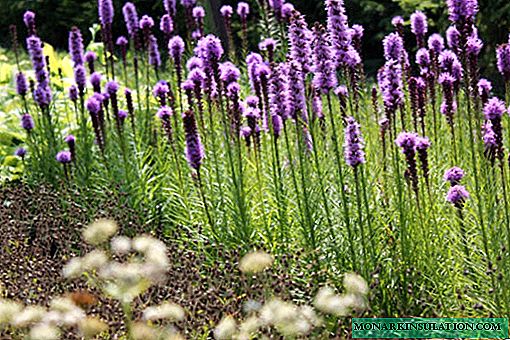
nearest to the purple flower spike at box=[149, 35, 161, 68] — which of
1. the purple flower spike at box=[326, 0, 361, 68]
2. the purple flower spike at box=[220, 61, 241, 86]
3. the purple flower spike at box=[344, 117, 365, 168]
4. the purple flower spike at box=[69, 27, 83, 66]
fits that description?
the purple flower spike at box=[69, 27, 83, 66]

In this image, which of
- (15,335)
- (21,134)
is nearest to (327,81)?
(15,335)

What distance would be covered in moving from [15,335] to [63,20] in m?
12.2

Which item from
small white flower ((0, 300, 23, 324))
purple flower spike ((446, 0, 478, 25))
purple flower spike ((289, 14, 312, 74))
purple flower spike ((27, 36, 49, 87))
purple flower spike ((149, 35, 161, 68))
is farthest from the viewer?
purple flower spike ((149, 35, 161, 68))

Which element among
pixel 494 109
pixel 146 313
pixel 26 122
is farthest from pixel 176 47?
pixel 146 313

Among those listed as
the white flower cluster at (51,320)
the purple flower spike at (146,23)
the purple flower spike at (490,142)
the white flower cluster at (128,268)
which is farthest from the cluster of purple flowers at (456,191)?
the purple flower spike at (146,23)

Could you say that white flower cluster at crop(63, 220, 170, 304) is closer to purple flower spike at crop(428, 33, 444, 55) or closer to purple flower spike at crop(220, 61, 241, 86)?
purple flower spike at crop(220, 61, 241, 86)

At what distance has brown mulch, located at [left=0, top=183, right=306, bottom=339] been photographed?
332 cm

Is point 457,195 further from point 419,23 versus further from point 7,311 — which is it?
point 7,311

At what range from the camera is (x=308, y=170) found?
13.1ft

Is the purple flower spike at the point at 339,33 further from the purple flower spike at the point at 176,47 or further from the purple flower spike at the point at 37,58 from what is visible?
the purple flower spike at the point at 37,58

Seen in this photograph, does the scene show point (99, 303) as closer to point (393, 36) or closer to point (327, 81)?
point (327, 81)

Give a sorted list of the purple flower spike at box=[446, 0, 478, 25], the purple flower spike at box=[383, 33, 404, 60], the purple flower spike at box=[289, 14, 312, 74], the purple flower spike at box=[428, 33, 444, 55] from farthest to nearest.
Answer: the purple flower spike at box=[428, 33, 444, 55], the purple flower spike at box=[383, 33, 404, 60], the purple flower spike at box=[289, 14, 312, 74], the purple flower spike at box=[446, 0, 478, 25]

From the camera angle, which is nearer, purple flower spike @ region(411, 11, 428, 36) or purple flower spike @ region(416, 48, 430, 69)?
purple flower spike @ region(411, 11, 428, 36)

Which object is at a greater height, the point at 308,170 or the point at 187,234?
the point at 308,170
